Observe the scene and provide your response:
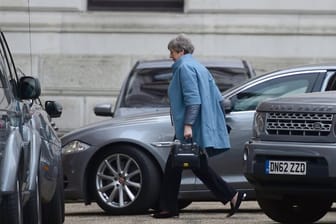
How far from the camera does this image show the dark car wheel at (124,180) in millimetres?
12109

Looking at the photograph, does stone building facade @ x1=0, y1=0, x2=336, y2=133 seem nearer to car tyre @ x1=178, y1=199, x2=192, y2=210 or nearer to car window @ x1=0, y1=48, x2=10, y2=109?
car tyre @ x1=178, y1=199, x2=192, y2=210

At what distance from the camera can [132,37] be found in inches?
870

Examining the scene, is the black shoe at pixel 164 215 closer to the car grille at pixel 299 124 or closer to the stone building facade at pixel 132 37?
the car grille at pixel 299 124

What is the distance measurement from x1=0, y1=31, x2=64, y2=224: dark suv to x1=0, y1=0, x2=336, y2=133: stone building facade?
11398 millimetres

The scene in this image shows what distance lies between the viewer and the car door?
12086 millimetres

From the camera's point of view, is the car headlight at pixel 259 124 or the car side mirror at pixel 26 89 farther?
the car headlight at pixel 259 124

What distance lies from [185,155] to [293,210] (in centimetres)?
110

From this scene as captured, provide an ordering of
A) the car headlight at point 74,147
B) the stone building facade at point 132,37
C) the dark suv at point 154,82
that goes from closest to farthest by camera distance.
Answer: the car headlight at point 74,147 → the dark suv at point 154,82 → the stone building facade at point 132,37

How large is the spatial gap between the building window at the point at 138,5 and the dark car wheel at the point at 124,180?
10125 mm

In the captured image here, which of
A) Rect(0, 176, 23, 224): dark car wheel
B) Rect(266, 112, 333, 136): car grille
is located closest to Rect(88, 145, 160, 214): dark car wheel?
Rect(266, 112, 333, 136): car grille

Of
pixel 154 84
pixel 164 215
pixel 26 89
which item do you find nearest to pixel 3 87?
pixel 26 89

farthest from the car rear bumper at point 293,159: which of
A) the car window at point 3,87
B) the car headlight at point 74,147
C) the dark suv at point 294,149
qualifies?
the car headlight at point 74,147

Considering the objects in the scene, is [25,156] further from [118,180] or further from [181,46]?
[118,180]

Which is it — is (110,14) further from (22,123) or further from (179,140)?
(22,123)
